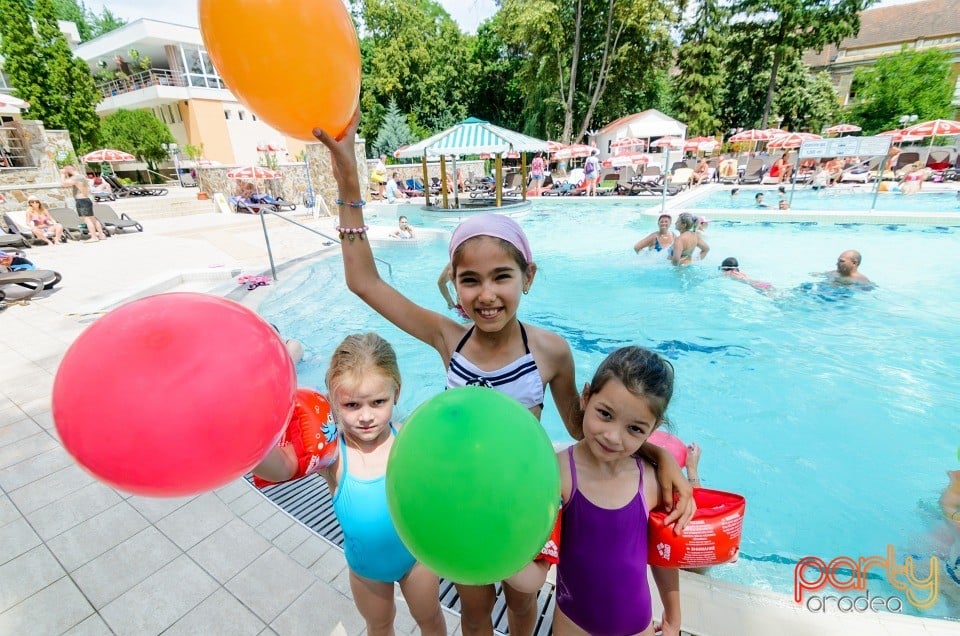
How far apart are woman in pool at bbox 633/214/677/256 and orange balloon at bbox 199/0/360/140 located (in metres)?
8.74

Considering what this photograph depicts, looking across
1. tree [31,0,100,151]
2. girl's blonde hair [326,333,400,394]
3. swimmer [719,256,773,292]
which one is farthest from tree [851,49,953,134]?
tree [31,0,100,151]

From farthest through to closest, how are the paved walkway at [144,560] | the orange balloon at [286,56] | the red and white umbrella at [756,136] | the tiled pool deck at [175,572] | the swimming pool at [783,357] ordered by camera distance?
the red and white umbrella at [756,136], the swimming pool at [783,357], the paved walkway at [144,560], the tiled pool deck at [175,572], the orange balloon at [286,56]

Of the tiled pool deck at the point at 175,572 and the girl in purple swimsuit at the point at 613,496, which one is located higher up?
the girl in purple swimsuit at the point at 613,496

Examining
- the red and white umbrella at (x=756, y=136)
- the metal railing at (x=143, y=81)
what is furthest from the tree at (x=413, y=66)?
the red and white umbrella at (x=756, y=136)

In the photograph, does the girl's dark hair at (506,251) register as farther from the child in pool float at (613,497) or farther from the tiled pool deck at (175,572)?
the tiled pool deck at (175,572)

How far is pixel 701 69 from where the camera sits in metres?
30.7

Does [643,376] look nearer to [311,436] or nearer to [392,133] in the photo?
[311,436]

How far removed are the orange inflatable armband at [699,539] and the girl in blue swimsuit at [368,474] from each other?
86 centimetres

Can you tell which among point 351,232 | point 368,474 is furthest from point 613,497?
point 351,232

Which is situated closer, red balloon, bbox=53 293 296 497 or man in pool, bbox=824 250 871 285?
red balloon, bbox=53 293 296 497

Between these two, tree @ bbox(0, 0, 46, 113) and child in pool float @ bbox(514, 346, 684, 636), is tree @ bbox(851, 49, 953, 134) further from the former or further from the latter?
tree @ bbox(0, 0, 46, 113)

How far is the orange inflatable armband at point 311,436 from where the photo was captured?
1.51 metres

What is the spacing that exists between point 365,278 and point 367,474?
0.73 meters

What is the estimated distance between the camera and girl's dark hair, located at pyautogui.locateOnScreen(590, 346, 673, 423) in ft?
4.62
